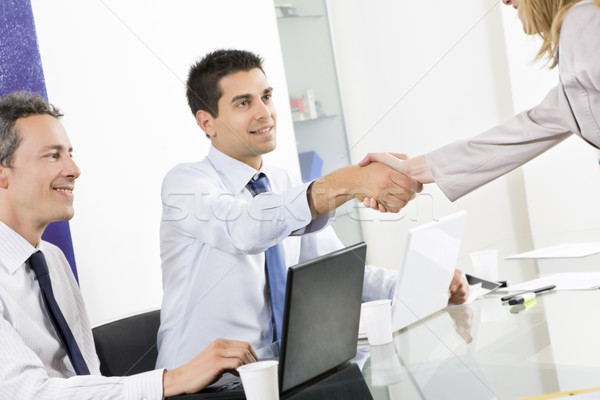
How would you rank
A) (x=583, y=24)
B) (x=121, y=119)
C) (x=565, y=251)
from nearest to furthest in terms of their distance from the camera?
(x=583, y=24) → (x=565, y=251) → (x=121, y=119)

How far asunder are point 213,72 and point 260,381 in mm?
1140

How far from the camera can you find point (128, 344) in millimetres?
1525

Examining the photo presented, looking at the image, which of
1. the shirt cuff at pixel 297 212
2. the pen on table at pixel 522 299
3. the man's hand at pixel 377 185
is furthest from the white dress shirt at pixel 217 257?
the pen on table at pixel 522 299

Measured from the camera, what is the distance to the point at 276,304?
1.63m

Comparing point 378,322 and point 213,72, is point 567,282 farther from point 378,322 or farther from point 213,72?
point 213,72

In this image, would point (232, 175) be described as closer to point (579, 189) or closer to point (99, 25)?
point (99, 25)

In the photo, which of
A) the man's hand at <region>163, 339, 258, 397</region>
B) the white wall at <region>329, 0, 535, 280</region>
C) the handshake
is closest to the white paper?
the man's hand at <region>163, 339, 258, 397</region>

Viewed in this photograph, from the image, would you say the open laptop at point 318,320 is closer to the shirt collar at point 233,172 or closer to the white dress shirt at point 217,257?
the white dress shirt at point 217,257

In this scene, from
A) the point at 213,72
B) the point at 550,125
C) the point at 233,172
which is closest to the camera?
the point at 550,125

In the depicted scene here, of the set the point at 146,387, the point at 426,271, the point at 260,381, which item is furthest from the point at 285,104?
the point at 260,381

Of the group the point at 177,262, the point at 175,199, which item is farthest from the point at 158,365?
the point at 175,199

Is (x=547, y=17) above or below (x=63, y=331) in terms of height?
above

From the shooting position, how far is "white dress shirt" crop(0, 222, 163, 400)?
1105mm

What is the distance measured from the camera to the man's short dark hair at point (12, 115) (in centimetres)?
144
